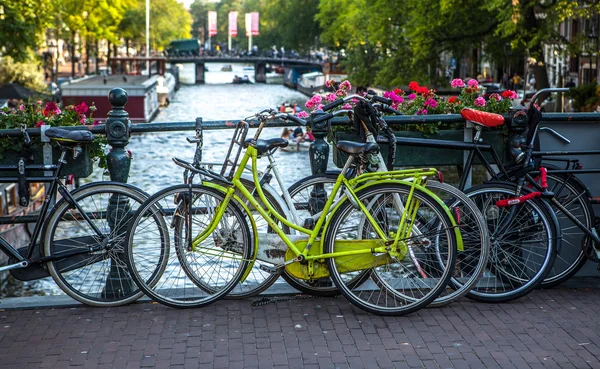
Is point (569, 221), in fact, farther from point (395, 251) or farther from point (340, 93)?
point (340, 93)

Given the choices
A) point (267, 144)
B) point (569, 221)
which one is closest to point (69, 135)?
point (267, 144)

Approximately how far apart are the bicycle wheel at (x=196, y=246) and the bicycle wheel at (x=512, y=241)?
1417 millimetres

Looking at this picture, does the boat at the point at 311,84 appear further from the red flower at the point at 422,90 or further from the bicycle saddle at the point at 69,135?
the bicycle saddle at the point at 69,135

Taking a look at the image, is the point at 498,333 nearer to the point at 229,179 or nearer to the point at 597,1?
the point at 229,179

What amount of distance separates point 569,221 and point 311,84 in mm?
80622

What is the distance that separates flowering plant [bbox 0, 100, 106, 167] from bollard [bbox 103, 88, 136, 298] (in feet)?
0.49

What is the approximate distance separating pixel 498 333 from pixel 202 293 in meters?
1.78

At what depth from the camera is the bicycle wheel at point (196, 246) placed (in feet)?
18.5

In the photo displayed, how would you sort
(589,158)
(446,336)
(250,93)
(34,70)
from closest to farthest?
(446,336)
(589,158)
(34,70)
(250,93)

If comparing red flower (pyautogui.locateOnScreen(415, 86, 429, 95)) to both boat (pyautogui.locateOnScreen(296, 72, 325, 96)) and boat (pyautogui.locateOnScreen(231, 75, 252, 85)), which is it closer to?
boat (pyautogui.locateOnScreen(296, 72, 325, 96))

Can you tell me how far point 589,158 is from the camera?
21.4 feet

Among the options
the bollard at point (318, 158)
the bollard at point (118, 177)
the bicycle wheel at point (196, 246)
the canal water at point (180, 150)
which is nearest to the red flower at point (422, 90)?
the bollard at point (318, 158)

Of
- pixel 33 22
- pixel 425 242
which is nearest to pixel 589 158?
pixel 425 242

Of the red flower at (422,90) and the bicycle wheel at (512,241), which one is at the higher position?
the red flower at (422,90)
